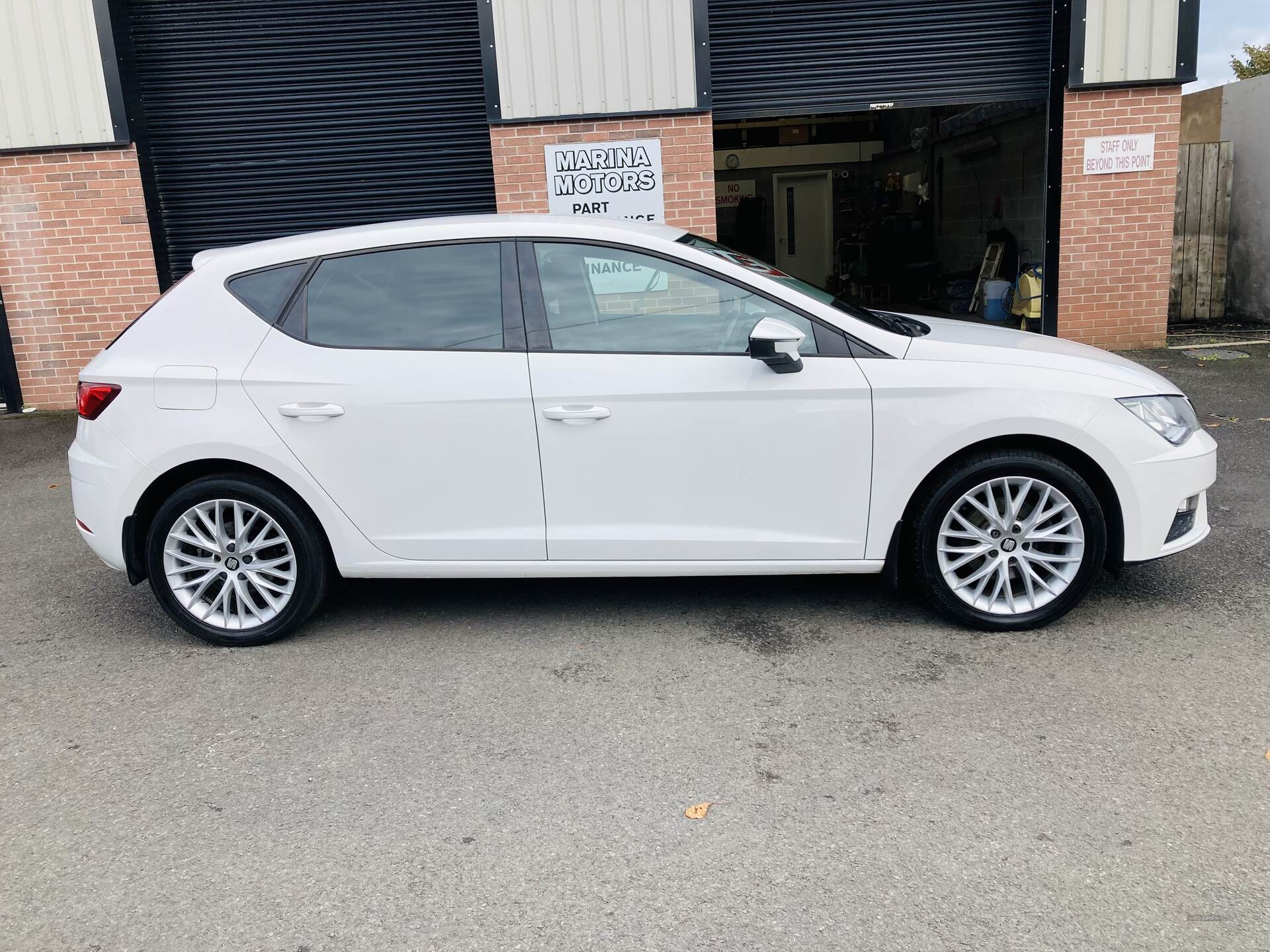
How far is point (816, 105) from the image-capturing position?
1014cm

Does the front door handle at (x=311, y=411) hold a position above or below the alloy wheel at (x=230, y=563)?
above

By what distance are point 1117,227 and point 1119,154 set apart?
0.67m

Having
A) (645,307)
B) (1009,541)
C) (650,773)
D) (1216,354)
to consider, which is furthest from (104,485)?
(1216,354)

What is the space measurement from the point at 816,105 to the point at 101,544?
7.90 metres

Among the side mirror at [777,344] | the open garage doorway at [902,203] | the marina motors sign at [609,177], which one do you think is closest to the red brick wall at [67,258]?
the marina motors sign at [609,177]

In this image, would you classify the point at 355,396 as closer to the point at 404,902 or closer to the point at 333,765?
the point at 333,765

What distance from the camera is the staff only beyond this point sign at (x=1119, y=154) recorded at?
9922 mm

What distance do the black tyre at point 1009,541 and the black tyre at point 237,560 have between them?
2.54m

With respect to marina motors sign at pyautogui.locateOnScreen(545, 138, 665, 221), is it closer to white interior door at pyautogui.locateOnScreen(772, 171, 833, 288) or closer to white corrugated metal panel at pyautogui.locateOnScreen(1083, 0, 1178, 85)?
white corrugated metal panel at pyautogui.locateOnScreen(1083, 0, 1178, 85)

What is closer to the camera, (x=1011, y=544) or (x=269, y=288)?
(x=1011, y=544)

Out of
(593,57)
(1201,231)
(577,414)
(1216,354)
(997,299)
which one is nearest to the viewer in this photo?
(577,414)

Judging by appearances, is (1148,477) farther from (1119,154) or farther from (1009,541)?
(1119,154)

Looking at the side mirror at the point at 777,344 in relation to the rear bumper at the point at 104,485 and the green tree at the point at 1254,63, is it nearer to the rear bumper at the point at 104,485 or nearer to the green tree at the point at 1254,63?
the rear bumper at the point at 104,485

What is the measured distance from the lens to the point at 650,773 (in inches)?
132
